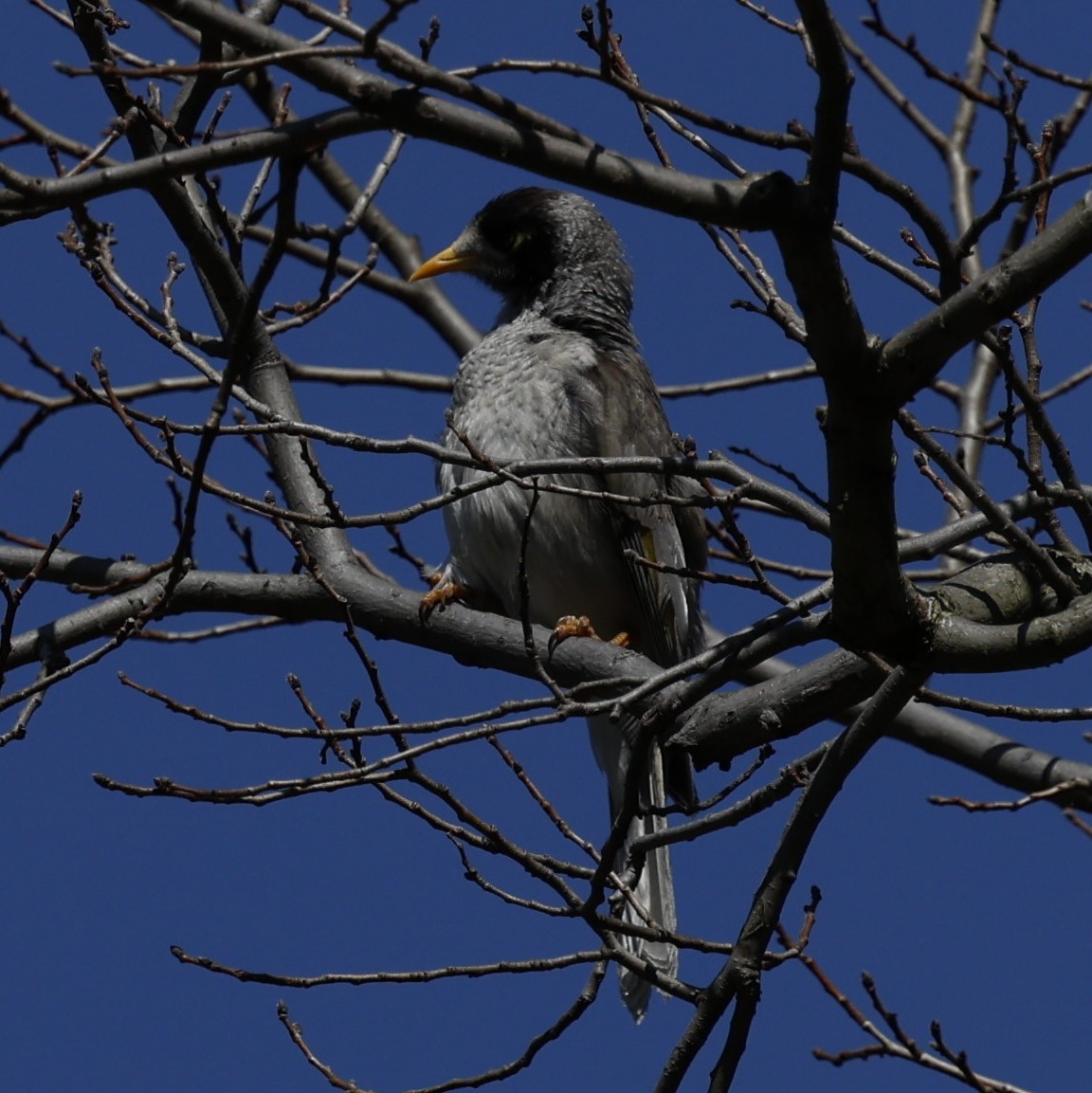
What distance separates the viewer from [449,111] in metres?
3.07

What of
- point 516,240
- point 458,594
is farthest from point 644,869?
point 516,240

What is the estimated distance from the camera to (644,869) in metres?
5.75

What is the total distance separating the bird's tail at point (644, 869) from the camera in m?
5.48

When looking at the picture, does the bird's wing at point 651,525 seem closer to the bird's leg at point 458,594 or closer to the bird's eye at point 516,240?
the bird's leg at point 458,594

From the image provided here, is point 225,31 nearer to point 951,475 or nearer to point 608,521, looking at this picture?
point 951,475

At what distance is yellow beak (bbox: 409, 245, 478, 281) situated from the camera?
26.1 feet

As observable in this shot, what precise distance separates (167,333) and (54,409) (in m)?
0.69

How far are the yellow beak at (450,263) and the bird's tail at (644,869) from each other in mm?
2423

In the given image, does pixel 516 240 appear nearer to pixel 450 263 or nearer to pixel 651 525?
pixel 450 263

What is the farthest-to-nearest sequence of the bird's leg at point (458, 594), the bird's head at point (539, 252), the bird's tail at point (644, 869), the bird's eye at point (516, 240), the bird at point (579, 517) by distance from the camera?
the bird's eye at point (516, 240)
the bird's head at point (539, 252)
the bird at point (579, 517)
the bird's leg at point (458, 594)
the bird's tail at point (644, 869)

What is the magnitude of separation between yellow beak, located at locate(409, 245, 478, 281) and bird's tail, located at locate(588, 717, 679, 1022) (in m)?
2.42

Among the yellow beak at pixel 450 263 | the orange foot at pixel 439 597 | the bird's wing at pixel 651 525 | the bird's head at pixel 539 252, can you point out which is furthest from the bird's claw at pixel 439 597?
the yellow beak at pixel 450 263

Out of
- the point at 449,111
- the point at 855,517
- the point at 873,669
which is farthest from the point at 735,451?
the point at 449,111

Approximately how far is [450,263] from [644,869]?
11.4 feet
